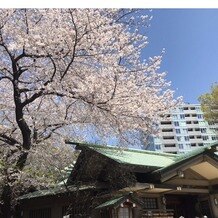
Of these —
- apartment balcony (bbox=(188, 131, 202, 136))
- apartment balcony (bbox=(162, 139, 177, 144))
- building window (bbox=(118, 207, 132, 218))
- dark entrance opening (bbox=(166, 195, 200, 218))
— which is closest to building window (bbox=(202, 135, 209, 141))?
apartment balcony (bbox=(188, 131, 202, 136))

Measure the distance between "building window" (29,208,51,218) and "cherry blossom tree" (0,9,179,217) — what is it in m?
2.22

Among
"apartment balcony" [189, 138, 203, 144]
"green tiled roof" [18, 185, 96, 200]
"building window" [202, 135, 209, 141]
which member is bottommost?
"green tiled roof" [18, 185, 96, 200]

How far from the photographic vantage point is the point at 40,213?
483 inches

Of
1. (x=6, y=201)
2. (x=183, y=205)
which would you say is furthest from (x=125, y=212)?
(x=183, y=205)

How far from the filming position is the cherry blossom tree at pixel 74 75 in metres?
9.34

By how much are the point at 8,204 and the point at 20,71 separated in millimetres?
3605

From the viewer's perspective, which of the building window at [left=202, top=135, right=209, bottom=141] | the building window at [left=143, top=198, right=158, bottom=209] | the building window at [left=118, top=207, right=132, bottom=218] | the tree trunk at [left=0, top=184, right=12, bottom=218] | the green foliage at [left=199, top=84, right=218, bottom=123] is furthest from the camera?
the building window at [left=202, top=135, right=209, bottom=141]

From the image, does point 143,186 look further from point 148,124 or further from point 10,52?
point 10,52

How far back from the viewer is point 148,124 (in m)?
10.6

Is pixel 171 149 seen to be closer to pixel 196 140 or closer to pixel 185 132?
pixel 185 132

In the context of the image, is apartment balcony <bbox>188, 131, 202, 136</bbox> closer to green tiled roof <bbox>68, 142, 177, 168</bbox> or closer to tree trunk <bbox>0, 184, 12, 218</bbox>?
green tiled roof <bbox>68, 142, 177, 168</bbox>

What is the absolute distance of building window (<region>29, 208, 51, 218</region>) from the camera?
1195 centimetres

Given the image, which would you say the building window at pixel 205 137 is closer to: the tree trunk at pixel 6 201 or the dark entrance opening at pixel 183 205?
the dark entrance opening at pixel 183 205

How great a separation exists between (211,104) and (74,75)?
53.5 ft
